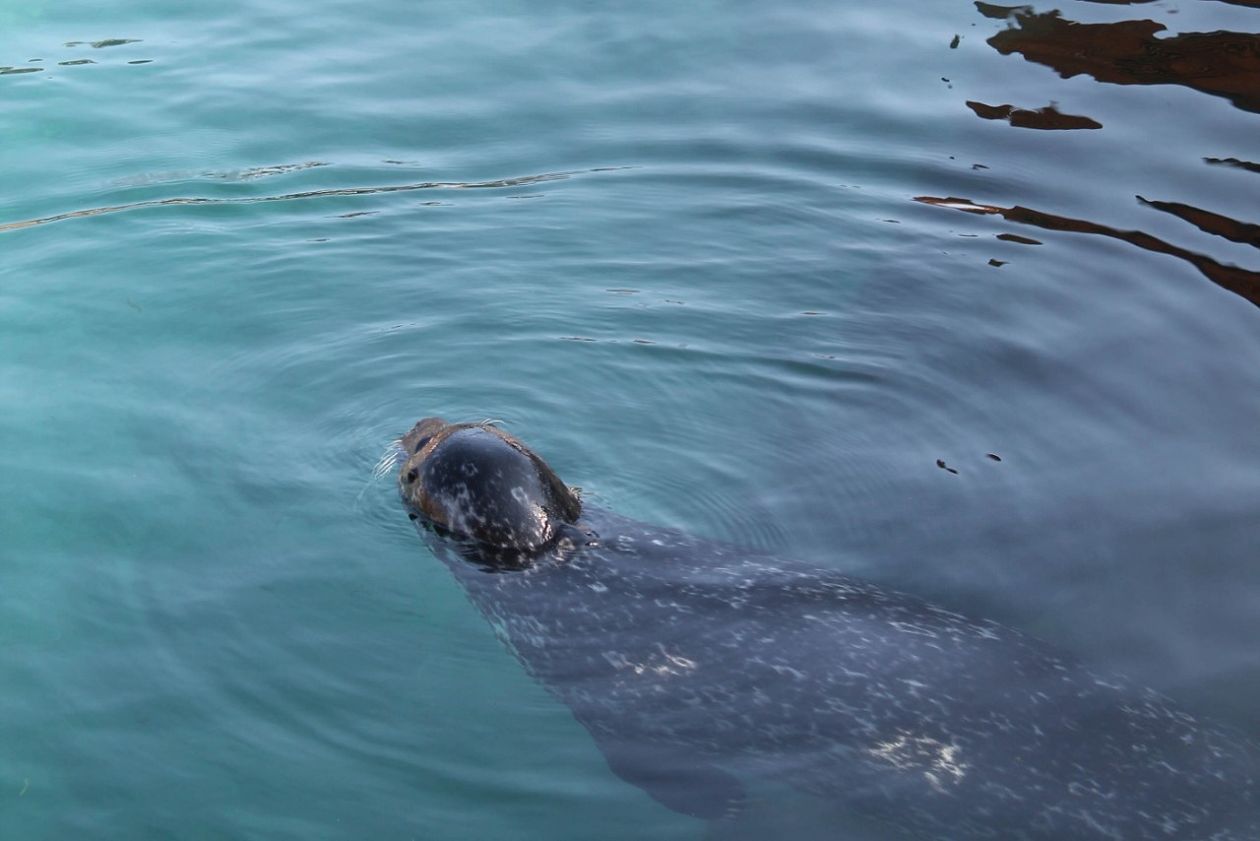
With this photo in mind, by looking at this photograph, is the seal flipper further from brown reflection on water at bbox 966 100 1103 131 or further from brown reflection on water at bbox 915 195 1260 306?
brown reflection on water at bbox 966 100 1103 131

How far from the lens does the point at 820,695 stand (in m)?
5.99

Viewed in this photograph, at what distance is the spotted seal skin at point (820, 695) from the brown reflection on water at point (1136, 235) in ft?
14.8

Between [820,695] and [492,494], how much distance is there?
6.50 ft

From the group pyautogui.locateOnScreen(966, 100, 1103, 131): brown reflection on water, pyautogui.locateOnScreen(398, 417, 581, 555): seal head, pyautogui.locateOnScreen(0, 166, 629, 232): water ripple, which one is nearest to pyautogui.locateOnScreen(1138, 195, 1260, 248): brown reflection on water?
pyautogui.locateOnScreen(966, 100, 1103, 131): brown reflection on water

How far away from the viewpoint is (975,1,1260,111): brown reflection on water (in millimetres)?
12602

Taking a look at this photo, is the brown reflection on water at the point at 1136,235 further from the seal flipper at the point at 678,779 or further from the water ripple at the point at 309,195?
the seal flipper at the point at 678,779

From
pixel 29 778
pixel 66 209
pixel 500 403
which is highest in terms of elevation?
pixel 66 209

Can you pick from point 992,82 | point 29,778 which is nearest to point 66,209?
point 29,778

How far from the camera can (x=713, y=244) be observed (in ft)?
33.8

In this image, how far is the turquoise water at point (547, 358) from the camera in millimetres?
6148

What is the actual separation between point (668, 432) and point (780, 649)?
2.30m

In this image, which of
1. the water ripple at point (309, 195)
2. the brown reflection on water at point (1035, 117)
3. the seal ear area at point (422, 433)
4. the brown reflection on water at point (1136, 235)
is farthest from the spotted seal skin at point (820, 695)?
the brown reflection on water at point (1035, 117)

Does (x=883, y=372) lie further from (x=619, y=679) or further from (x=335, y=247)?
(x=335, y=247)

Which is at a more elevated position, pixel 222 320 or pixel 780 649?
pixel 222 320
